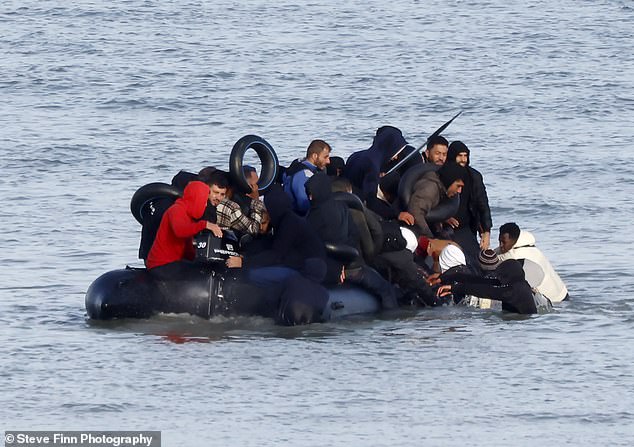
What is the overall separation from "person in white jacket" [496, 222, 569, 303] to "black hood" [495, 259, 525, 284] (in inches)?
16.2

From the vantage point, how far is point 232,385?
14.0 m

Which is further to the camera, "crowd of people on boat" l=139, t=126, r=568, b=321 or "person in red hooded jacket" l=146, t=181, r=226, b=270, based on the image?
"crowd of people on boat" l=139, t=126, r=568, b=321

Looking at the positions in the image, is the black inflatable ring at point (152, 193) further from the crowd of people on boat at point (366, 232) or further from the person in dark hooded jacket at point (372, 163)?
the person in dark hooded jacket at point (372, 163)

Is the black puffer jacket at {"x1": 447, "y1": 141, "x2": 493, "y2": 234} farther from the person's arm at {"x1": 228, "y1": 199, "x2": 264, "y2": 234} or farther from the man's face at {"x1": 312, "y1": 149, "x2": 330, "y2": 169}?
the person's arm at {"x1": 228, "y1": 199, "x2": 264, "y2": 234}

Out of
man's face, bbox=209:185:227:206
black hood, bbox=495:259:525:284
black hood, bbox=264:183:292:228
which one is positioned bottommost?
black hood, bbox=495:259:525:284

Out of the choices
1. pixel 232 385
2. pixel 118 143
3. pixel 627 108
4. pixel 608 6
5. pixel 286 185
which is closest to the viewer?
pixel 232 385

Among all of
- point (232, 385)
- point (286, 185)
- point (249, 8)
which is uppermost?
point (249, 8)

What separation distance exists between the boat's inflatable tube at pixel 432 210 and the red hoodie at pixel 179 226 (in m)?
2.58

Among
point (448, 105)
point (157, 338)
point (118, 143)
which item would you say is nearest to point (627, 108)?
point (448, 105)

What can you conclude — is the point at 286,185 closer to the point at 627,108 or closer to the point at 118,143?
the point at 118,143

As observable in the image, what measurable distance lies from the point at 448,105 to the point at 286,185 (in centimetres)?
1768

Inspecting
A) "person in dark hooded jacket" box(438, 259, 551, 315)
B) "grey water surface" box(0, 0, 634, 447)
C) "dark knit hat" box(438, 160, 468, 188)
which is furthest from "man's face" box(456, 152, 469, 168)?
"grey water surface" box(0, 0, 634, 447)

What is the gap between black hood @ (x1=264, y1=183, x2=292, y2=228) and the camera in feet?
52.0

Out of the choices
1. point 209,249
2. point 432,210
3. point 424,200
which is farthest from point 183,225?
point 432,210
